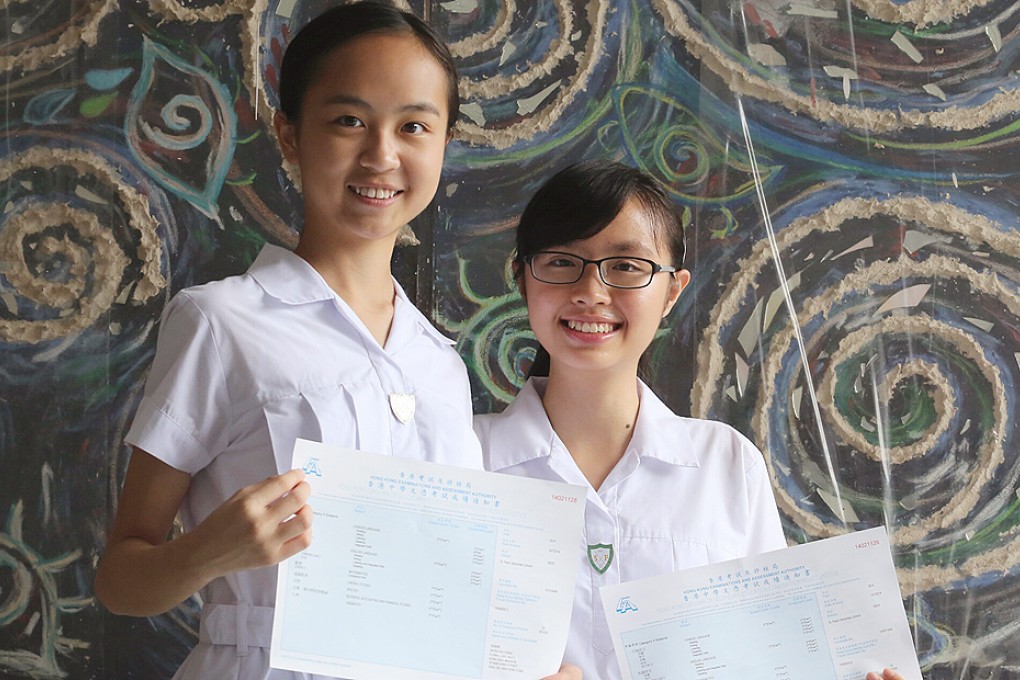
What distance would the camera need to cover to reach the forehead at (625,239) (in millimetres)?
1543

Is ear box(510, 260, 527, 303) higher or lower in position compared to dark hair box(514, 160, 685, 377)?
lower

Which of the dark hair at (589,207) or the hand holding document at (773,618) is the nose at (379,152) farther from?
the hand holding document at (773,618)

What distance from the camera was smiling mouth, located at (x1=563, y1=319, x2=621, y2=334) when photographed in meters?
1.53

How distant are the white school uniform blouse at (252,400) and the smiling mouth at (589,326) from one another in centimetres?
35

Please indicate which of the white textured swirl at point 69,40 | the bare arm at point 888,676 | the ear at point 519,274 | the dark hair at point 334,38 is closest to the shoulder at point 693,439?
the ear at point 519,274

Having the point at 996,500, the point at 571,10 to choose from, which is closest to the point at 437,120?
the point at 571,10

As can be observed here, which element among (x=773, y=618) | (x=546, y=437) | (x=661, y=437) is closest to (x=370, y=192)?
(x=546, y=437)

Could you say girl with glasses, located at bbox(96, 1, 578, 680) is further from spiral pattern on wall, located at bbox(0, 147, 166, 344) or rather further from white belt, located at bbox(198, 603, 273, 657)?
spiral pattern on wall, located at bbox(0, 147, 166, 344)

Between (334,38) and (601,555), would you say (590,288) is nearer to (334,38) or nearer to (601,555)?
(601,555)

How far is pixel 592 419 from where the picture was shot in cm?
162

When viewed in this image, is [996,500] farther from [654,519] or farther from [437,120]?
[437,120]

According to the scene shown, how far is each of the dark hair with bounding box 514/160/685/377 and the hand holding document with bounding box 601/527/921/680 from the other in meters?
0.50

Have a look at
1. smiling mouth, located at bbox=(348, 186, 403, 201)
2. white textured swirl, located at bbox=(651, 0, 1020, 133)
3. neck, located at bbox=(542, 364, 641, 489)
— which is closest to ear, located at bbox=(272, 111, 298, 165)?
smiling mouth, located at bbox=(348, 186, 403, 201)

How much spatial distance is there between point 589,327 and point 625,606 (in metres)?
0.42
